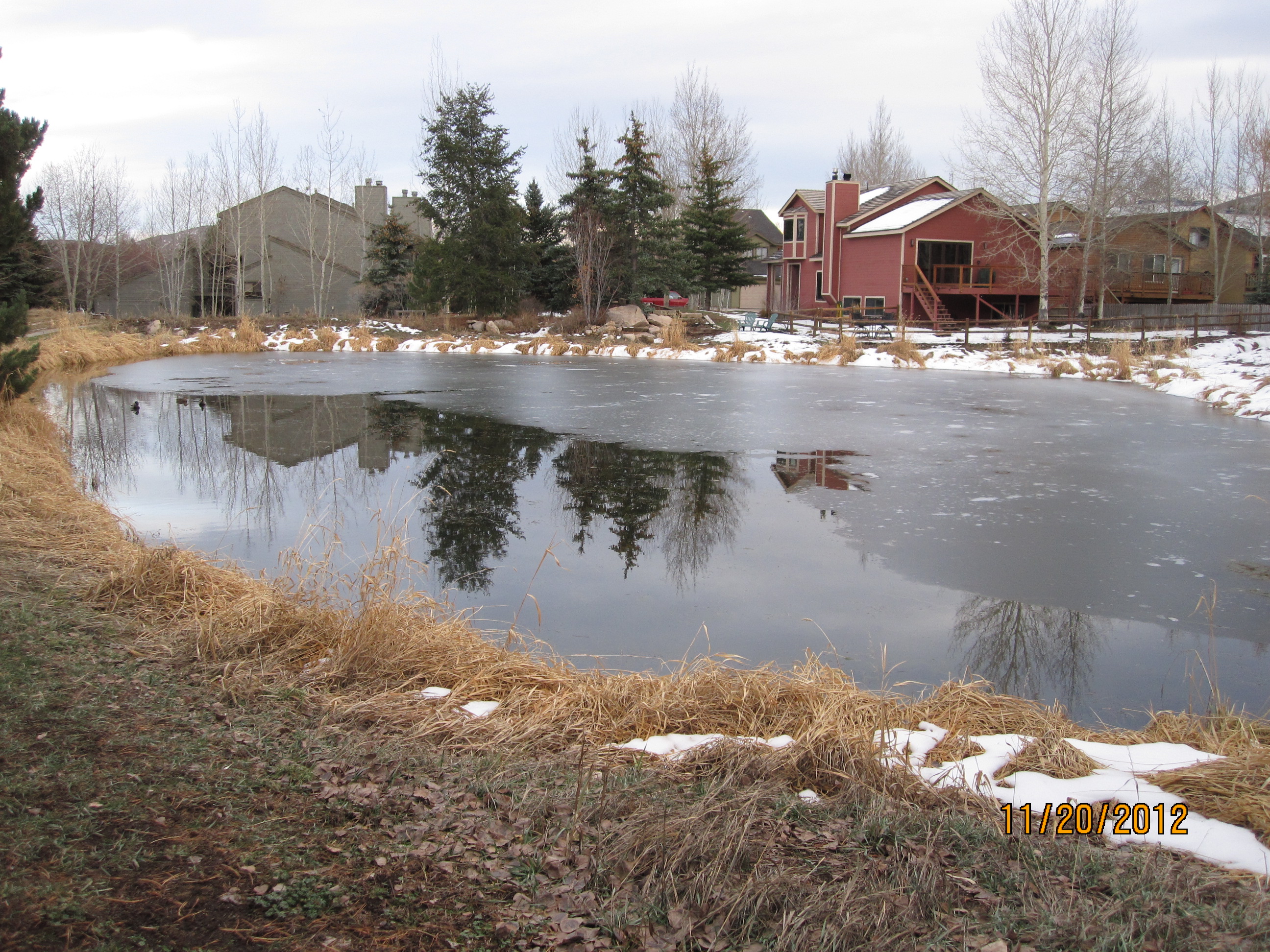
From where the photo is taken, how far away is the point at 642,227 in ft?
126

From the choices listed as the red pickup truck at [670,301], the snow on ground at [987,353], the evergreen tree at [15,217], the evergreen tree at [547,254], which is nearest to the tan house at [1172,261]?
the snow on ground at [987,353]

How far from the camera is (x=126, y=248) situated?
4912 centimetres

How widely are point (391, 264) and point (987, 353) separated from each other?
27267mm

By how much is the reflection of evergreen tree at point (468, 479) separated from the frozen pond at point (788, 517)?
0.05m

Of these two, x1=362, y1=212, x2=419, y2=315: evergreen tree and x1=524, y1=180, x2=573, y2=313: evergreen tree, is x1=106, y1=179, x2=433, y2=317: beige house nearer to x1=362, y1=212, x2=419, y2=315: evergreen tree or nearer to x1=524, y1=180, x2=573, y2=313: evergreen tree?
x1=362, y1=212, x2=419, y2=315: evergreen tree

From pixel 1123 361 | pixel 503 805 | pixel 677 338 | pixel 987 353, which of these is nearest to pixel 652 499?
pixel 503 805

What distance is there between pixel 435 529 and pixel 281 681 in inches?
150

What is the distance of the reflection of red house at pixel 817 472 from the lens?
10.2 meters

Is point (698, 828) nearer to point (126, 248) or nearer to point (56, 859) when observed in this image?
point (56, 859)

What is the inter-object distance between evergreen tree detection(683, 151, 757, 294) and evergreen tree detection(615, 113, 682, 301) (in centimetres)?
109

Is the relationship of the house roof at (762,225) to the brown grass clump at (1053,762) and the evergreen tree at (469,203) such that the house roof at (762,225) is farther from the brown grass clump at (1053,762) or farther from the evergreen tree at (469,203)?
the brown grass clump at (1053,762)

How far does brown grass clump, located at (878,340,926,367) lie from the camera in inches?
1084

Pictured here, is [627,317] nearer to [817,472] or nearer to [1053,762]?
[817,472]

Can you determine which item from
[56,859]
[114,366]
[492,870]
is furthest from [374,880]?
[114,366]
